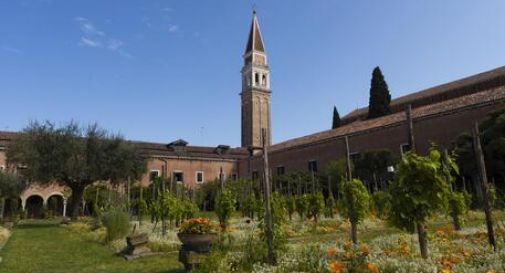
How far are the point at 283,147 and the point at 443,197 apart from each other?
33489 millimetres

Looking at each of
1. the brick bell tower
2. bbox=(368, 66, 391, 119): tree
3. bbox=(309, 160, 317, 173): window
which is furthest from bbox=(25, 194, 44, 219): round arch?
bbox=(368, 66, 391, 119): tree

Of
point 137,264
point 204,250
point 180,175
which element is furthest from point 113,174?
point 204,250

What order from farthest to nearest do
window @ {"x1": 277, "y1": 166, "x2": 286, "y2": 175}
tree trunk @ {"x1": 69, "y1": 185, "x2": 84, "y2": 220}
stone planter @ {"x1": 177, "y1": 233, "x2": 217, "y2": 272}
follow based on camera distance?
window @ {"x1": 277, "y1": 166, "x2": 286, "y2": 175} < tree trunk @ {"x1": 69, "y1": 185, "x2": 84, "y2": 220} < stone planter @ {"x1": 177, "y1": 233, "x2": 217, "y2": 272}

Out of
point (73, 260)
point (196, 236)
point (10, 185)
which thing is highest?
point (10, 185)

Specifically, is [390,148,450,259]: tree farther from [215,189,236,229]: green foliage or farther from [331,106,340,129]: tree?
[331,106,340,129]: tree

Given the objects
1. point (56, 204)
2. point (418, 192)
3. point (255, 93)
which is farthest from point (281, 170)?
point (418, 192)

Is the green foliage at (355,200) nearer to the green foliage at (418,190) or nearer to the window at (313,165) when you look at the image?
the green foliage at (418,190)

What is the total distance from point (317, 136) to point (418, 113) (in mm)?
10816

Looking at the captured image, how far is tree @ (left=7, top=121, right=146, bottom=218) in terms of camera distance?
80.8 ft

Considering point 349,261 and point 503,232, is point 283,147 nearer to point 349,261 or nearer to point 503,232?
point 503,232

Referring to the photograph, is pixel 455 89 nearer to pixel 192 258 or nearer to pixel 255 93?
pixel 255 93

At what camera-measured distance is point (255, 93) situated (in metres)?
57.8

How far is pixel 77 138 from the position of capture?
85.4 feet

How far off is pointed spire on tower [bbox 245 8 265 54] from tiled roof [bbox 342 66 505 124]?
25.9m
